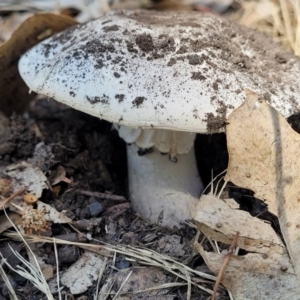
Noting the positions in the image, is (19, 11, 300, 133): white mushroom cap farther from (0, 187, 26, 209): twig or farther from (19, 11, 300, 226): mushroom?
(0, 187, 26, 209): twig

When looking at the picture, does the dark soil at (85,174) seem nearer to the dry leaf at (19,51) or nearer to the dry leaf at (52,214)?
the dry leaf at (52,214)

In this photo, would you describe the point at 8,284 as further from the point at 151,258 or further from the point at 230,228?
the point at 230,228

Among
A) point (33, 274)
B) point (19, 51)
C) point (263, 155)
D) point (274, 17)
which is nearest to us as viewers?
point (263, 155)

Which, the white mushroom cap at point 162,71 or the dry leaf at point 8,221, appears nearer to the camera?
the white mushroom cap at point 162,71

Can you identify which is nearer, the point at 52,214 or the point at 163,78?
the point at 163,78

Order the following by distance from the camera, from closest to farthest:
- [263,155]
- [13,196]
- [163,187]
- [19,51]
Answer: [263,155], [13,196], [163,187], [19,51]

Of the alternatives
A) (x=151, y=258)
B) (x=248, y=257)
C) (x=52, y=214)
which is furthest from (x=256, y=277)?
(x=52, y=214)

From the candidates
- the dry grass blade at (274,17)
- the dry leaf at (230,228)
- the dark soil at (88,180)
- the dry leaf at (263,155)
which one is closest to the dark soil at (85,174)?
the dark soil at (88,180)
